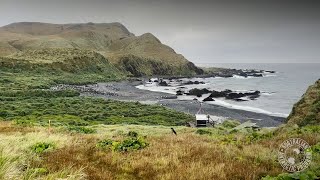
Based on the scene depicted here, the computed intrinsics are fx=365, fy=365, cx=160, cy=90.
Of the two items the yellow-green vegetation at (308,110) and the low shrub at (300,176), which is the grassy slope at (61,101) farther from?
the low shrub at (300,176)

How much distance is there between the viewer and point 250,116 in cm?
5988

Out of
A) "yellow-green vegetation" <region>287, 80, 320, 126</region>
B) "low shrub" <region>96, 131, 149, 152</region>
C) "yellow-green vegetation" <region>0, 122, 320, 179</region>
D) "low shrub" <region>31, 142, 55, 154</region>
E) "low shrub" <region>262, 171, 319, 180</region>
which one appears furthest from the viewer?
"yellow-green vegetation" <region>287, 80, 320, 126</region>

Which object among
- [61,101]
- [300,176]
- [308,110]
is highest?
[300,176]

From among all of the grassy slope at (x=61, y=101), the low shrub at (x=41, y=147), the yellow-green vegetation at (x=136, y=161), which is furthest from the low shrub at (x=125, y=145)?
the grassy slope at (x=61, y=101)

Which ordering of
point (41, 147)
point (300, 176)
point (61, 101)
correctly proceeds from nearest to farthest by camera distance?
point (300, 176)
point (41, 147)
point (61, 101)

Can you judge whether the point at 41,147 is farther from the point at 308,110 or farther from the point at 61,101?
the point at 61,101

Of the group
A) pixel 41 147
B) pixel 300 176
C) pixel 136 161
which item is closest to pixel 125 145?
pixel 136 161

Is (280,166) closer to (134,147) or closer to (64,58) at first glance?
(134,147)

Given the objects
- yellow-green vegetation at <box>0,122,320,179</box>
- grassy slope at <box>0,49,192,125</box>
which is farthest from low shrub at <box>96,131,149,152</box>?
grassy slope at <box>0,49,192,125</box>

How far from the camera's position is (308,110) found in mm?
24453

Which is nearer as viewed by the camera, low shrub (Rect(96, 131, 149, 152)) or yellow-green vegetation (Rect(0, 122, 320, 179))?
yellow-green vegetation (Rect(0, 122, 320, 179))

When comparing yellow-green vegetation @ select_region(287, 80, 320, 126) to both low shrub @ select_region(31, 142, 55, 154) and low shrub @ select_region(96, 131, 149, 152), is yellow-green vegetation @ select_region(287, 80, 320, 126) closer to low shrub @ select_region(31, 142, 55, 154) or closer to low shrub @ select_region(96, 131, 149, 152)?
low shrub @ select_region(96, 131, 149, 152)

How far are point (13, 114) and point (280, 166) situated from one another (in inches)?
1759

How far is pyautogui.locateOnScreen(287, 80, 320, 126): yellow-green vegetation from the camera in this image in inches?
916
